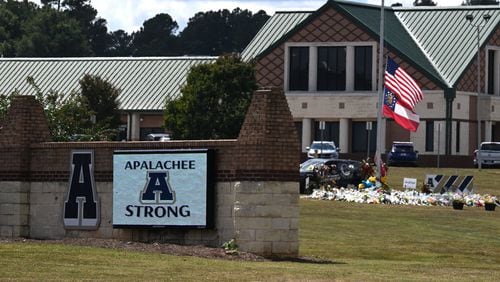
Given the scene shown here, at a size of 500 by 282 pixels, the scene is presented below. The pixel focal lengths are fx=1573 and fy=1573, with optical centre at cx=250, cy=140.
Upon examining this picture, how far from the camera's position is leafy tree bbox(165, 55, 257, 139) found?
80562 mm

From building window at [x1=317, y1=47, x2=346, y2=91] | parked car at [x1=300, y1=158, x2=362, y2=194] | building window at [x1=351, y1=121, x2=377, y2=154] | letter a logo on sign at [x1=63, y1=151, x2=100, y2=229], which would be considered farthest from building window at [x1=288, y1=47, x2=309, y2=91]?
letter a logo on sign at [x1=63, y1=151, x2=100, y2=229]

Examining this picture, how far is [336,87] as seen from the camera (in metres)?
92.4

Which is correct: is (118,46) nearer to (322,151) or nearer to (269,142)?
(322,151)

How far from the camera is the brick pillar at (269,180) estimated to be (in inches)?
1107

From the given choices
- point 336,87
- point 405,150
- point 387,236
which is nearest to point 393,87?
point 387,236

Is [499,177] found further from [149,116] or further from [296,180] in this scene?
[296,180]

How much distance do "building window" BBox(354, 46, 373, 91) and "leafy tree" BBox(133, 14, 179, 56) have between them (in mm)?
94893

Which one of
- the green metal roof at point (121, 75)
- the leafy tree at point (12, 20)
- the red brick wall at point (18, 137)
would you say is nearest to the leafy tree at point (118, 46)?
the leafy tree at point (12, 20)

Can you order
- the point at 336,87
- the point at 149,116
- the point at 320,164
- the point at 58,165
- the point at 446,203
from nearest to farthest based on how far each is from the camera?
1. the point at 58,165
2. the point at 446,203
3. the point at 320,164
4. the point at 336,87
5. the point at 149,116

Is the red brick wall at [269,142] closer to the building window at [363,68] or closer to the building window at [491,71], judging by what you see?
the building window at [363,68]

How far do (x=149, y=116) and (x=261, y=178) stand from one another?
232ft

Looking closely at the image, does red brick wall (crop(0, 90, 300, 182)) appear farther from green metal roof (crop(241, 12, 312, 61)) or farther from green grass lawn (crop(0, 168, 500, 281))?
green metal roof (crop(241, 12, 312, 61))

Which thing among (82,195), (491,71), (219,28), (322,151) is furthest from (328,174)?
(219,28)

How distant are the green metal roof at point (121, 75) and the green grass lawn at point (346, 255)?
166ft
